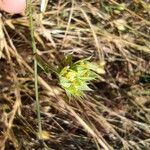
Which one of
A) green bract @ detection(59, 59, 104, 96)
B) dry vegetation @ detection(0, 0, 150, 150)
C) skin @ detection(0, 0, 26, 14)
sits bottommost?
dry vegetation @ detection(0, 0, 150, 150)

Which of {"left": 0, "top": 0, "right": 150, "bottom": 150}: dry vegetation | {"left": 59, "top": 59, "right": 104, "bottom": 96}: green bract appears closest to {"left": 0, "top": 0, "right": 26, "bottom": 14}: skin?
{"left": 59, "top": 59, "right": 104, "bottom": 96}: green bract

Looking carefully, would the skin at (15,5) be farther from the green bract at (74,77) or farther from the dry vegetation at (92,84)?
the dry vegetation at (92,84)

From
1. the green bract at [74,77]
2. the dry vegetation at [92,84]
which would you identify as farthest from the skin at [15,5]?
the dry vegetation at [92,84]

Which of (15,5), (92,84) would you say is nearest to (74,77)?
(15,5)

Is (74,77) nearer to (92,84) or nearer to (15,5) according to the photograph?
(15,5)

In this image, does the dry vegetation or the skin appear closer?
the skin

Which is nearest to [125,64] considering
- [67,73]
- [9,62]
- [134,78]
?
[134,78]

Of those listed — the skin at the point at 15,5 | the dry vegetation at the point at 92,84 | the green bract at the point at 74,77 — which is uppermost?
the skin at the point at 15,5

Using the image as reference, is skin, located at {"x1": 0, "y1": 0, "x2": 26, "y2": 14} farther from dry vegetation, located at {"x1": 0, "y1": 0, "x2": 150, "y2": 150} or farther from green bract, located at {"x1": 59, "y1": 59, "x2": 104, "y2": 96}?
dry vegetation, located at {"x1": 0, "y1": 0, "x2": 150, "y2": 150}

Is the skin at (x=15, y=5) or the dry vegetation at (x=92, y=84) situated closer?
the skin at (x=15, y=5)
